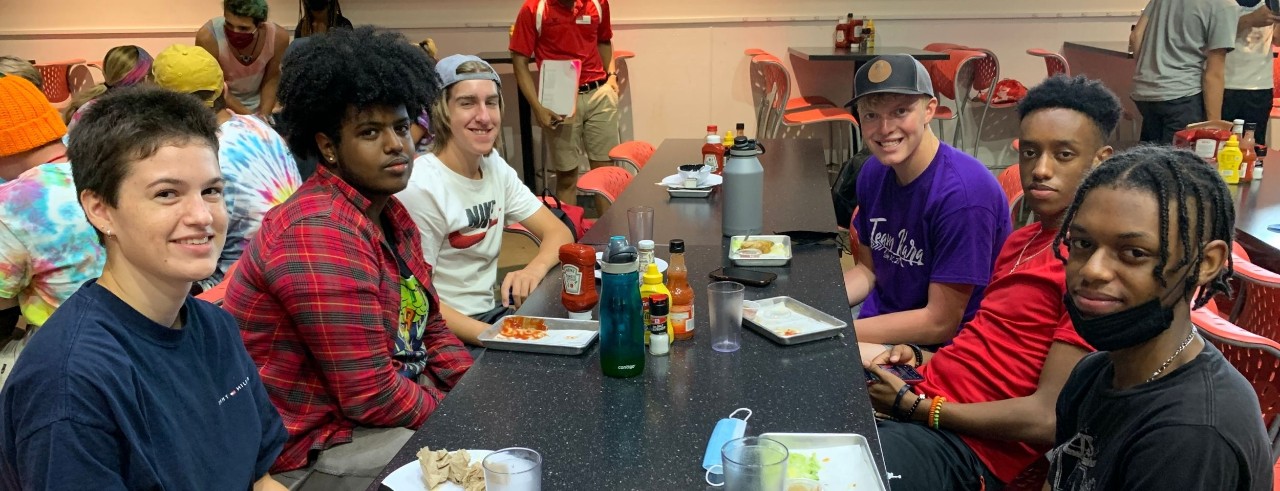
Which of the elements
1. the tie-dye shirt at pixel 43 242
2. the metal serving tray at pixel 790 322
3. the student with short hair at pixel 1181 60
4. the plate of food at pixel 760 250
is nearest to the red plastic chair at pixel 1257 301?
the metal serving tray at pixel 790 322

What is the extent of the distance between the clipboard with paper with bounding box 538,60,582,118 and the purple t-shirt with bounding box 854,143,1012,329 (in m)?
3.06

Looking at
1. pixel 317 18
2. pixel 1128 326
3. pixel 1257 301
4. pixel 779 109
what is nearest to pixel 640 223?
pixel 1128 326

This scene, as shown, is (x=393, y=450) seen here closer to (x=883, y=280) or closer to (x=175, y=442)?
(x=175, y=442)

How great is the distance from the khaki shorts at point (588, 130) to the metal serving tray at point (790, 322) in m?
3.99

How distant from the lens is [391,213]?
81.3 inches

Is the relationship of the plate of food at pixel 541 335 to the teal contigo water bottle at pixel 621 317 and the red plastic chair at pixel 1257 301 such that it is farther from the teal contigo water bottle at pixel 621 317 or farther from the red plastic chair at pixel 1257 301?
the red plastic chair at pixel 1257 301

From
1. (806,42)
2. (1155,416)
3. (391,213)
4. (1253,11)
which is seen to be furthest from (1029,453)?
(806,42)

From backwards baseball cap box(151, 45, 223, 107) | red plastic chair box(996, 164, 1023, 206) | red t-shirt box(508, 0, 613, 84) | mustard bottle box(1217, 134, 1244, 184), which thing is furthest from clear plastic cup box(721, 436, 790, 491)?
red t-shirt box(508, 0, 613, 84)

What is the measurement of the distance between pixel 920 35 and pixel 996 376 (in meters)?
5.45

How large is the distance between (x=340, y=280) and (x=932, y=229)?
4.63 ft

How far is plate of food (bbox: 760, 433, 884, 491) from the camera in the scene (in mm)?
1271

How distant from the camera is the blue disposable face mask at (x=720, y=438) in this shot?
1.29 metres

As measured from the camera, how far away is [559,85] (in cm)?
534

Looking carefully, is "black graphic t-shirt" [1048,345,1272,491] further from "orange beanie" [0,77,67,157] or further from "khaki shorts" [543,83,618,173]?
"khaki shorts" [543,83,618,173]
